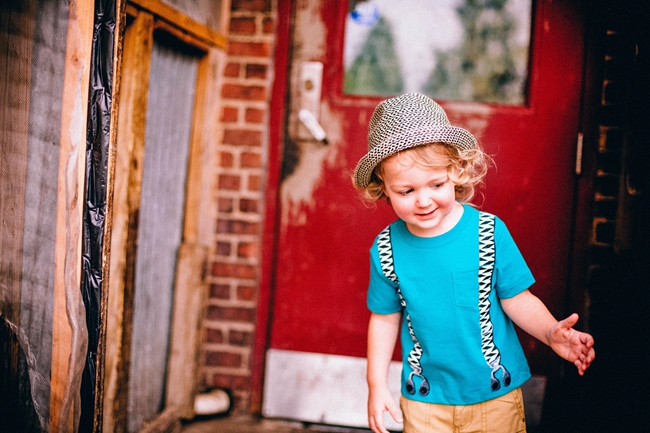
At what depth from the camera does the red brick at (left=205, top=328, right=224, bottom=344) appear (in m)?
2.43

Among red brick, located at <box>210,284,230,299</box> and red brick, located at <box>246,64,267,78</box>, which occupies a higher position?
red brick, located at <box>246,64,267,78</box>

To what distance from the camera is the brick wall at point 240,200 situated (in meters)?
2.35

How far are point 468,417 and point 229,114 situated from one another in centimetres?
163

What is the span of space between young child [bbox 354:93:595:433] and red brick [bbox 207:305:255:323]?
99 cm

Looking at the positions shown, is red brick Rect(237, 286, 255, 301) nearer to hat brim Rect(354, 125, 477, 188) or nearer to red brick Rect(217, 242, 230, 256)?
red brick Rect(217, 242, 230, 256)

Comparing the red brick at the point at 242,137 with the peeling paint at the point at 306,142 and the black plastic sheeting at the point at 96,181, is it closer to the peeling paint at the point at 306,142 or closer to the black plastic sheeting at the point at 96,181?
the peeling paint at the point at 306,142

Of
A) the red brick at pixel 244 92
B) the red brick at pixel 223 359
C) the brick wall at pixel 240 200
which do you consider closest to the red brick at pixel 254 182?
the brick wall at pixel 240 200

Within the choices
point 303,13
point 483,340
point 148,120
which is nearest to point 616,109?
point 483,340

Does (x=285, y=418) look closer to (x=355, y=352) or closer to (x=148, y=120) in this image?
(x=355, y=352)

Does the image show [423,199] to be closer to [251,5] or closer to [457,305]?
[457,305]

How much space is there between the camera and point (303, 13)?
2.37 m

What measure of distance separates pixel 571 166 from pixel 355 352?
127cm

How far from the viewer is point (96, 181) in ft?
4.59

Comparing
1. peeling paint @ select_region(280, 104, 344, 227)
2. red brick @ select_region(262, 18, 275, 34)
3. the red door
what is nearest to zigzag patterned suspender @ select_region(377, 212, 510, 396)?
the red door
